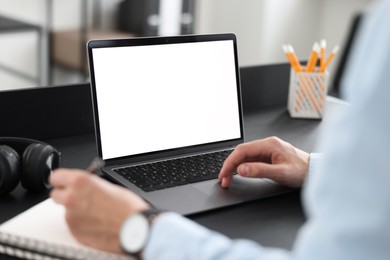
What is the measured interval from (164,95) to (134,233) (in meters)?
0.47

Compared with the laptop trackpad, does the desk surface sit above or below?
below

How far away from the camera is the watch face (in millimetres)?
661

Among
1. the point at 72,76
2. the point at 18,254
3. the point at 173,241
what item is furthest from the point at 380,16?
the point at 72,76

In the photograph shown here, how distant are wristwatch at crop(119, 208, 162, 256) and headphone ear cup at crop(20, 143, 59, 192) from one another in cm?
28

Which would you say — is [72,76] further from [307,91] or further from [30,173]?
[30,173]

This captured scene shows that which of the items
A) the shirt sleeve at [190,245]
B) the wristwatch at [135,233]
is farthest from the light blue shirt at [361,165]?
the wristwatch at [135,233]

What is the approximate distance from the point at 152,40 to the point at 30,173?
1.10ft

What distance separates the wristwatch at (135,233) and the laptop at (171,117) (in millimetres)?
213

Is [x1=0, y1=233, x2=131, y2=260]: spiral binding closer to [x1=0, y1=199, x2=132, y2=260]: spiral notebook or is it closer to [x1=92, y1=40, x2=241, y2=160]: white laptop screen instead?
[x1=0, y1=199, x2=132, y2=260]: spiral notebook

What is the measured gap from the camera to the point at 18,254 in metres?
0.72

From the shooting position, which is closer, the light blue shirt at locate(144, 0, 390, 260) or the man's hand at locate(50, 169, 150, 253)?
the light blue shirt at locate(144, 0, 390, 260)

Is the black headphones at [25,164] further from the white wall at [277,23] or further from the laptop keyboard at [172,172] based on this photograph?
the white wall at [277,23]

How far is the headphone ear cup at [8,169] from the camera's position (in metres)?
0.87

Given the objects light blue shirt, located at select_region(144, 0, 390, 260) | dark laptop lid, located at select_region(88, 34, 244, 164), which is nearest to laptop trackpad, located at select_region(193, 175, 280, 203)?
dark laptop lid, located at select_region(88, 34, 244, 164)
